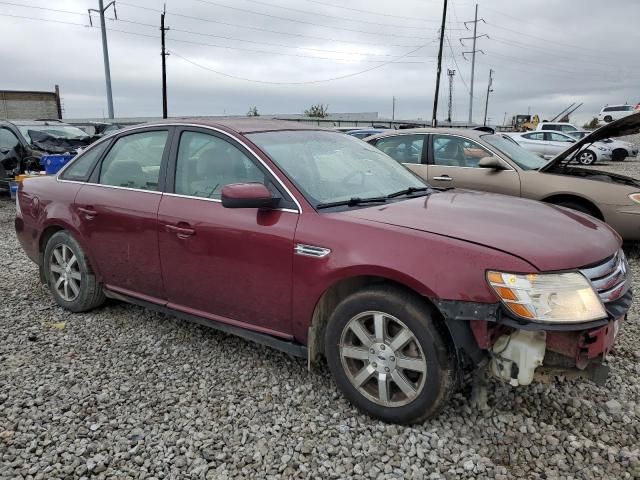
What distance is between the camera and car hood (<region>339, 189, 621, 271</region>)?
2.53 meters

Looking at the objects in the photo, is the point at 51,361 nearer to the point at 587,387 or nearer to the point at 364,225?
the point at 364,225

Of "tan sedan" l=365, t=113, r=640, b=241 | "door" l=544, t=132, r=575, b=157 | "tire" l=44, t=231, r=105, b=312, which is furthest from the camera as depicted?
"door" l=544, t=132, r=575, b=157

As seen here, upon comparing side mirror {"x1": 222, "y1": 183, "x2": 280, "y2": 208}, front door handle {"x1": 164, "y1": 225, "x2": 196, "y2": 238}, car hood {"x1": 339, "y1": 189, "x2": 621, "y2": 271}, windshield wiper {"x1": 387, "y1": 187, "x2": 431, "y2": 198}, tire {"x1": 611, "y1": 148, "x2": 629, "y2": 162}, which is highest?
side mirror {"x1": 222, "y1": 183, "x2": 280, "y2": 208}

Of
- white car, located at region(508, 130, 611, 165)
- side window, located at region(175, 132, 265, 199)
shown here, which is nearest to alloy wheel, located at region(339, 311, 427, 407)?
side window, located at region(175, 132, 265, 199)

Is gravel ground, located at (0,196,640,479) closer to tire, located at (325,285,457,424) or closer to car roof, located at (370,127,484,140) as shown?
tire, located at (325,285,457,424)

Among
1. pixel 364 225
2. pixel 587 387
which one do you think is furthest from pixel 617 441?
pixel 364 225

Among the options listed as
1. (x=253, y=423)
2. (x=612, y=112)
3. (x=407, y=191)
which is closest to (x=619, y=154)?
(x=612, y=112)

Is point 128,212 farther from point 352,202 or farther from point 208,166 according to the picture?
point 352,202

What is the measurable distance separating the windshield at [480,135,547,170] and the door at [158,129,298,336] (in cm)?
443

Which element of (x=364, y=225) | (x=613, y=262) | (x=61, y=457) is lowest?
(x=61, y=457)

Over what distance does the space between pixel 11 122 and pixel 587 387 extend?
1191 cm

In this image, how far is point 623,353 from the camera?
3.69m

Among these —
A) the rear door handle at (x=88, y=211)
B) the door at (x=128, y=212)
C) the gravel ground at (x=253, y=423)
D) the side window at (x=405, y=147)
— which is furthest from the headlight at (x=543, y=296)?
the side window at (x=405, y=147)

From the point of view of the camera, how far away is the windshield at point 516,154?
667cm
